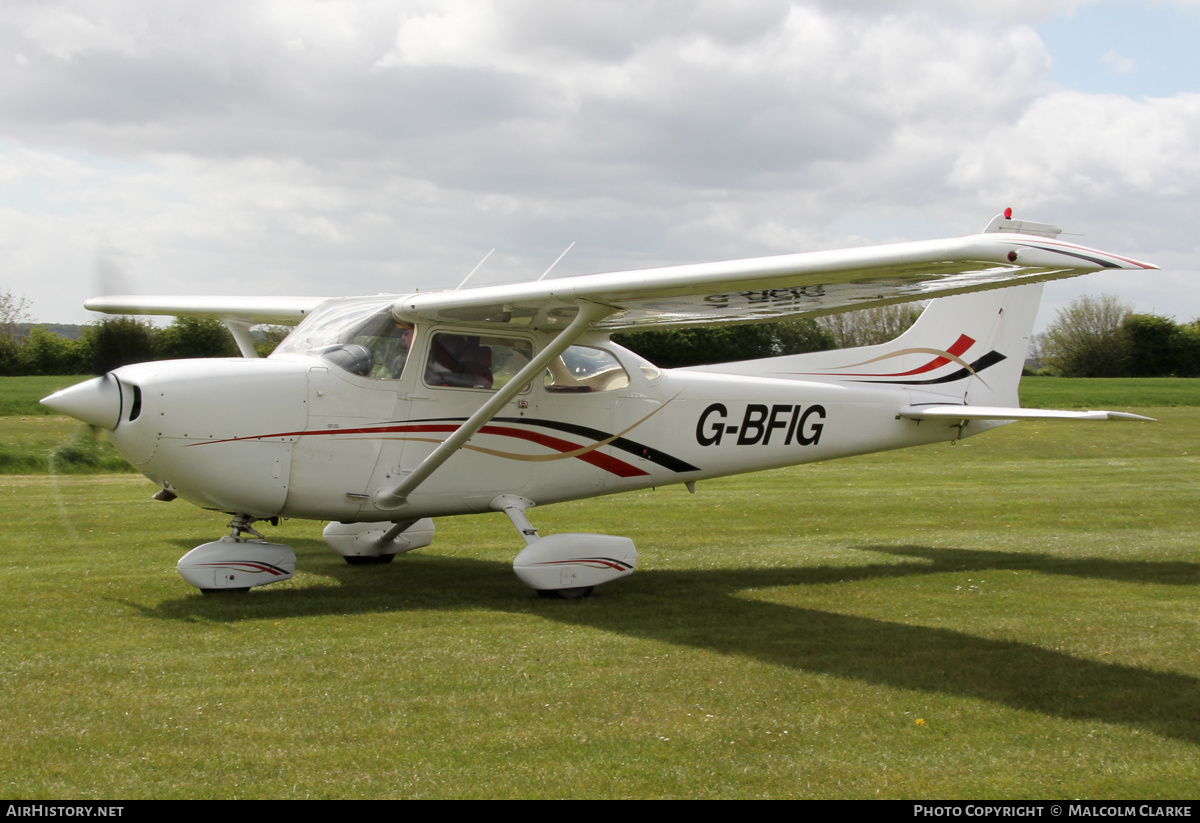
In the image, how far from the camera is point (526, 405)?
8.41m

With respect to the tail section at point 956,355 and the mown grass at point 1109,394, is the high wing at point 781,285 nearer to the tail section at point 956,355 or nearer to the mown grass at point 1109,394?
the tail section at point 956,355

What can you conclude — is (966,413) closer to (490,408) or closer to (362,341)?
(490,408)

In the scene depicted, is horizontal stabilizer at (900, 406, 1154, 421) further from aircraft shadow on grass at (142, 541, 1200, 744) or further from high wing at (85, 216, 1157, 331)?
high wing at (85, 216, 1157, 331)

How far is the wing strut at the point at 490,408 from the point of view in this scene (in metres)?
7.12

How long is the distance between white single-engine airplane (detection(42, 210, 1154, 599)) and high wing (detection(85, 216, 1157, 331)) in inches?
0.8

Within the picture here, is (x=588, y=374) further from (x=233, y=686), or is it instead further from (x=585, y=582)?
(x=233, y=686)

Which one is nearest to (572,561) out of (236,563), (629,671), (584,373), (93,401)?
(584,373)

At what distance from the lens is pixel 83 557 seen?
9.25 meters

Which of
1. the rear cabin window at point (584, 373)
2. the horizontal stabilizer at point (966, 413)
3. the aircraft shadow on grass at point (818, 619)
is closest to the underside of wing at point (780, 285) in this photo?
the rear cabin window at point (584, 373)

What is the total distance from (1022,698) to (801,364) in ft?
17.7

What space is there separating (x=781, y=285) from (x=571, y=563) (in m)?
2.81

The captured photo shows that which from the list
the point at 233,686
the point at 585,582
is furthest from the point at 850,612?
the point at 233,686

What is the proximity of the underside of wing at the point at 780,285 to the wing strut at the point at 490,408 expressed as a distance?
15 centimetres

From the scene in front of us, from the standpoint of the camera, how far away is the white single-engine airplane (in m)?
6.61
